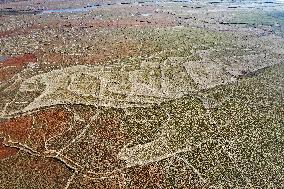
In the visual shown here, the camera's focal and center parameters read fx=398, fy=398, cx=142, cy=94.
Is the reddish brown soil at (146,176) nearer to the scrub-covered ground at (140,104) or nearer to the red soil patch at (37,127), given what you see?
the scrub-covered ground at (140,104)

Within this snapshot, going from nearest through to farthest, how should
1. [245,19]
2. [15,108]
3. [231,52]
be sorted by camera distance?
1. [15,108]
2. [231,52]
3. [245,19]

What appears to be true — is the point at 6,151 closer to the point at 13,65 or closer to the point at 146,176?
the point at 146,176

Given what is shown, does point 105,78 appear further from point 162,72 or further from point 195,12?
point 195,12

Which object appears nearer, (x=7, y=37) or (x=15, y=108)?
(x=15, y=108)

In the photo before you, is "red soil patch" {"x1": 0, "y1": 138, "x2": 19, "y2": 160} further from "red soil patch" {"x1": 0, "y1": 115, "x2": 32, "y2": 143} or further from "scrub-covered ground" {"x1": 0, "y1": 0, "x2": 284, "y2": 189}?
"red soil patch" {"x1": 0, "y1": 115, "x2": 32, "y2": 143}

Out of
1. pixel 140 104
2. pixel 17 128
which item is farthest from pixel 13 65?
pixel 140 104

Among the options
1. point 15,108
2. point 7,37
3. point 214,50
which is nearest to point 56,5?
point 7,37

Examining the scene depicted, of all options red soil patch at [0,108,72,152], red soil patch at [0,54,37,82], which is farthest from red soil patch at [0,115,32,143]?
red soil patch at [0,54,37,82]
